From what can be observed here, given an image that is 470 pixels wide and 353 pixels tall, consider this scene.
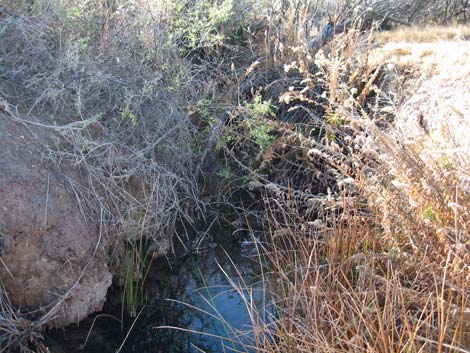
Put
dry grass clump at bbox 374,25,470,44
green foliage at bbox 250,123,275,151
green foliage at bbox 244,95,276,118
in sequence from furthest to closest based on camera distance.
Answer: dry grass clump at bbox 374,25,470,44 < green foliage at bbox 250,123,275,151 < green foliage at bbox 244,95,276,118

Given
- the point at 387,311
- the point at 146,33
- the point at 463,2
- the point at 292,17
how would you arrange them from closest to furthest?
the point at 387,311
the point at 146,33
the point at 292,17
the point at 463,2

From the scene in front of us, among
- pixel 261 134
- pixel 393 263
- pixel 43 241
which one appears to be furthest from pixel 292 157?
pixel 43 241

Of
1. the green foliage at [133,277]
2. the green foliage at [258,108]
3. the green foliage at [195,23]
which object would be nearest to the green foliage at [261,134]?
the green foliage at [258,108]

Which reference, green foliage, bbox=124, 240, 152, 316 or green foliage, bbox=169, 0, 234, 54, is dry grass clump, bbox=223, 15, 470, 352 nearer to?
green foliage, bbox=124, 240, 152, 316

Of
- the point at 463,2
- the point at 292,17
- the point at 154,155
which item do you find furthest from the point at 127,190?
the point at 463,2

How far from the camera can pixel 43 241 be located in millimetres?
3586

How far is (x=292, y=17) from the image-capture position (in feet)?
19.3

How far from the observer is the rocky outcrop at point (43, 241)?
3.48m

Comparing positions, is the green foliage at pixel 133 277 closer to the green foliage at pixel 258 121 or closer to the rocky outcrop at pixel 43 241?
the rocky outcrop at pixel 43 241

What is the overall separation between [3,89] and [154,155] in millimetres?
1262

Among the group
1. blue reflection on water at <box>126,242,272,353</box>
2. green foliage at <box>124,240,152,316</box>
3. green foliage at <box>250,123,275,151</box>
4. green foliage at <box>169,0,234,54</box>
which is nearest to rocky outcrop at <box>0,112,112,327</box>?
green foliage at <box>124,240,152,316</box>

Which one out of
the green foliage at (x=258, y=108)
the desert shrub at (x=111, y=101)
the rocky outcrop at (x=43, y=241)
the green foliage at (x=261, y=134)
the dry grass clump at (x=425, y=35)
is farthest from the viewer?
the dry grass clump at (x=425, y=35)

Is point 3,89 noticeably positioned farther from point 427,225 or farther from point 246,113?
point 427,225

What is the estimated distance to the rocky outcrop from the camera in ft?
11.4
